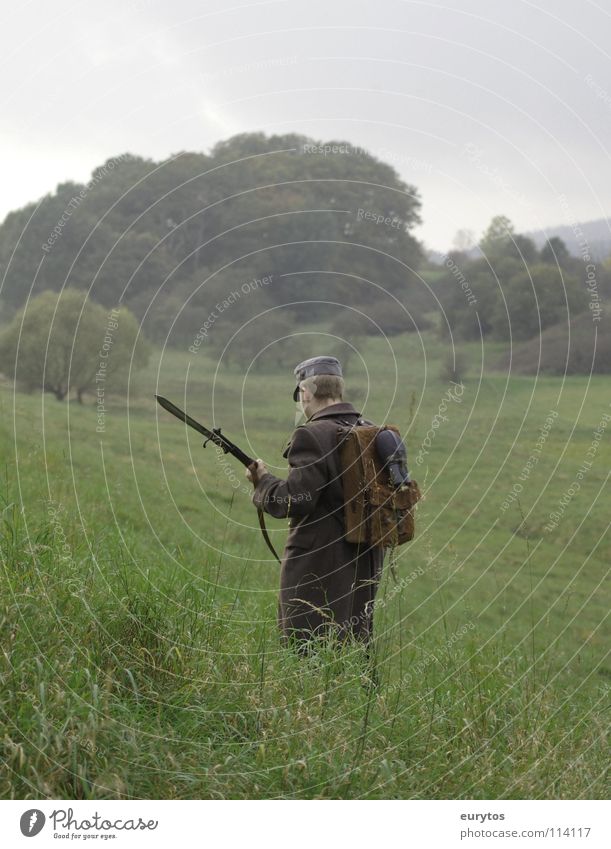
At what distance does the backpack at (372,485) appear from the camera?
5.25m

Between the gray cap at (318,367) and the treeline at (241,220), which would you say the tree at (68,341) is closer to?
the treeline at (241,220)

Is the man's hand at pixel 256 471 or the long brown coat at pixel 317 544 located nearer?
the long brown coat at pixel 317 544

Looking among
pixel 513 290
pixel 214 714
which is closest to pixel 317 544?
pixel 214 714

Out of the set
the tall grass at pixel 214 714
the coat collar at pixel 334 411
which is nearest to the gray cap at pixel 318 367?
the coat collar at pixel 334 411

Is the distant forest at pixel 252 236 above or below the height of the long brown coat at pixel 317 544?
above

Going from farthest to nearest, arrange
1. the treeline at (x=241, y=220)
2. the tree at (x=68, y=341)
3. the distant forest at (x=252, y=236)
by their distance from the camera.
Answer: the tree at (x=68, y=341)
the treeline at (x=241, y=220)
the distant forest at (x=252, y=236)

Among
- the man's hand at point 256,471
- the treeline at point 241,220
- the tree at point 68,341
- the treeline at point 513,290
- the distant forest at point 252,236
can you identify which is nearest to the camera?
the man's hand at point 256,471

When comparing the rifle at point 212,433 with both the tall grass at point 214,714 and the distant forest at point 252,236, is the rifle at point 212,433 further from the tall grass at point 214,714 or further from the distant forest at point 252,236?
the distant forest at point 252,236

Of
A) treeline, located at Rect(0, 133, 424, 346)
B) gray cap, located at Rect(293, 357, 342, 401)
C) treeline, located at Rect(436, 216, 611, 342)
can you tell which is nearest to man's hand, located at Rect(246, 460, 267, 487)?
gray cap, located at Rect(293, 357, 342, 401)

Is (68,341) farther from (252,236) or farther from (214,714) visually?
(214,714)

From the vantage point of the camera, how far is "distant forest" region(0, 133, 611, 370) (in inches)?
363

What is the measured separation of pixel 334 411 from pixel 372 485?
51 centimetres

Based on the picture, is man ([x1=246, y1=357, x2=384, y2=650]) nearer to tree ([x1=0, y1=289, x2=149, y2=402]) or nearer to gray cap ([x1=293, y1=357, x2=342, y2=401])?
gray cap ([x1=293, y1=357, x2=342, y2=401])

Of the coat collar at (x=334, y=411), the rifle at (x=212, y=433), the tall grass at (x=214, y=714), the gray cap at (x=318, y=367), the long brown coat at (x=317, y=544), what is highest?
the gray cap at (x=318, y=367)
